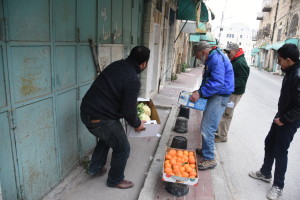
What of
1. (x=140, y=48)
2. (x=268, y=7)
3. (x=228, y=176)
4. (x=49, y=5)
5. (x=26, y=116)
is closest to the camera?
(x=26, y=116)

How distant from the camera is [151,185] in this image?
3236mm

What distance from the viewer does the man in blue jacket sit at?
11.2 ft

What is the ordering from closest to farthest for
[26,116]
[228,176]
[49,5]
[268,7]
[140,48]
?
[26,116] < [49,5] < [140,48] < [228,176] < [268,7]

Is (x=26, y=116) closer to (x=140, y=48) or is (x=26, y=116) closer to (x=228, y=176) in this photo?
(x=140, y=48)

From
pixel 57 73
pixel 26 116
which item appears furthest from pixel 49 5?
pixel 26 116

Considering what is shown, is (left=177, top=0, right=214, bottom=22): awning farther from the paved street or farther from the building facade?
the building facade

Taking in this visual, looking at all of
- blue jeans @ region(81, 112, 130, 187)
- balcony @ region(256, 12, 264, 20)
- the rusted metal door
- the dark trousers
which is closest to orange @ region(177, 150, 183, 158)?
blue jeans @ region(81, 112, 130, 187)

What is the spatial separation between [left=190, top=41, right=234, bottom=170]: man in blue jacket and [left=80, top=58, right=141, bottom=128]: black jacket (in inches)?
49.3

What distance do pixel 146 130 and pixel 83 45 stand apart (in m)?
1.49

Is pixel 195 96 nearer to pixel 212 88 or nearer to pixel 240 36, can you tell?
pixel 212 88

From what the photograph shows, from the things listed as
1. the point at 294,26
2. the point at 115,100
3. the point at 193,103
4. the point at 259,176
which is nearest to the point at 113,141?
the point at 115,100

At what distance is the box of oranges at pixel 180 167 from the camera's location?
111 inches

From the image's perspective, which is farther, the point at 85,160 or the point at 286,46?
the point at 85,160

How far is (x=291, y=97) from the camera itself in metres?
2.98
